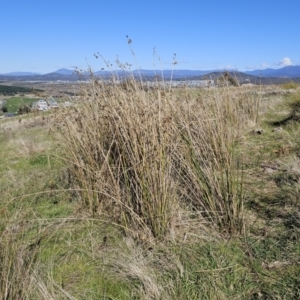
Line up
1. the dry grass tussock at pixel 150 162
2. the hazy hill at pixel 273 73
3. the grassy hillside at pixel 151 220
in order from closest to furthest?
the grassy hillside at pixel 151 220 → the dry grass tussock at pixel 150 162 → the hazy hill at pixel 273 73

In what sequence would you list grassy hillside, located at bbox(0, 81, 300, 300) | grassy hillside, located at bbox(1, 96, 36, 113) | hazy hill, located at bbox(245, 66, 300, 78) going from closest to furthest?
grassy hillside, located at bbox(0, 81, 300, 300)
grassy hillside, located at bbox(1, 96, 36, 113)
hazy hill, located at bbox(245, 66, 300, 78)

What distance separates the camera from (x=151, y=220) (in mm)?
2230

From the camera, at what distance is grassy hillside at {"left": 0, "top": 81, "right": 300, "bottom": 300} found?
1.78 metres

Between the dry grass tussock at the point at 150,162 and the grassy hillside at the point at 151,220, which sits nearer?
the grassy hillside at the point at 151,220

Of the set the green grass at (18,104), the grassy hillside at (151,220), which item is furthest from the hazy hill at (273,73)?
the grassy hillside at (151,220)

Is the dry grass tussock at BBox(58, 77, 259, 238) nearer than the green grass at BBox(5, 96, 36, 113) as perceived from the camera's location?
Yes

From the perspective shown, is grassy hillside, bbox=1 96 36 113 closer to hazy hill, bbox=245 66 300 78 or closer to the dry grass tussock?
the dry grass tussock

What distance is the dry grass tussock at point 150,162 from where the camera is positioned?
2.25 meters

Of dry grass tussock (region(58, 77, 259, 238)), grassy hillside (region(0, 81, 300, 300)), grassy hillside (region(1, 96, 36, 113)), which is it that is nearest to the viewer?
grassy hillside (region(0, 81, 300, 300))

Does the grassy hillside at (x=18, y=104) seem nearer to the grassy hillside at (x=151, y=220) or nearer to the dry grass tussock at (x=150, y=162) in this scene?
the grassy hillside at (x=151, y=220)

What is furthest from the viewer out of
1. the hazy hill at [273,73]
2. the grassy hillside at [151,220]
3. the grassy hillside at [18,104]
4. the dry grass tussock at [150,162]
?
the hazy hill at [273,73]

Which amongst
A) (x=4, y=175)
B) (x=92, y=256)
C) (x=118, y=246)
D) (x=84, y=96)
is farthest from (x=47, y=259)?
(x=4, y=175)

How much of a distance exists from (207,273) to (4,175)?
122 inches

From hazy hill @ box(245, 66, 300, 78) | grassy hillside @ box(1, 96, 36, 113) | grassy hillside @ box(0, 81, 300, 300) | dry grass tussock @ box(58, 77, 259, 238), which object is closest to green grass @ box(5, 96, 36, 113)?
grassy hillside @ box(1, 96, 36, 113)
